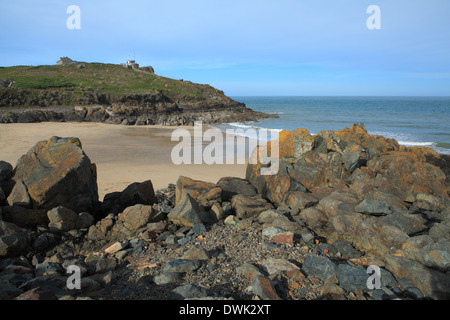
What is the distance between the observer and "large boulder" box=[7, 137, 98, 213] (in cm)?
540

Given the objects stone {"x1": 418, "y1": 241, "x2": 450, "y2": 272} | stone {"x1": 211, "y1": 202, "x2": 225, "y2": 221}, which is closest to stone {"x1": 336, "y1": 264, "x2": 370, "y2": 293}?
stone {"x1": 418, "y1": 241, "x2": 450, "y2": 272}

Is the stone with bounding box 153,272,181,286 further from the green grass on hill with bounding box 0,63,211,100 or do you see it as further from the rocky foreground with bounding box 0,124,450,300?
the green grass on hill with bounding box 0,63,211,100

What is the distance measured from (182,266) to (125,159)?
12066 mm

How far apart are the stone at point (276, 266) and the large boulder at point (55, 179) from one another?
3.89m

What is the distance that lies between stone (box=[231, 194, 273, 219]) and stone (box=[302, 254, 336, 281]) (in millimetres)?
1971

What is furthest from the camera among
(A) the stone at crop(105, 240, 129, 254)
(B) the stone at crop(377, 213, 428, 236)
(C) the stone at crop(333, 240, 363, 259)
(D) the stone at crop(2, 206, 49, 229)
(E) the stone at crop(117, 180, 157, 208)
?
(E) the stone at crop(117, 180, 157, 208)

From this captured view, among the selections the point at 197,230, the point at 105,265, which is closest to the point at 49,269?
the point at 105,265

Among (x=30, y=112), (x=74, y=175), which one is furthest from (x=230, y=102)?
(x=74, y=175)

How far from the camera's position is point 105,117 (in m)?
34.3

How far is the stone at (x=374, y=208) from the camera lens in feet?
17.5

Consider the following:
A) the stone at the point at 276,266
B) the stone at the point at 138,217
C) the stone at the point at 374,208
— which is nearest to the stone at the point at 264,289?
the stone at the point at 276,266

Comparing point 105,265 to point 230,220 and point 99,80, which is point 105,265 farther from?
point 99,80

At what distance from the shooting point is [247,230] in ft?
17.4
